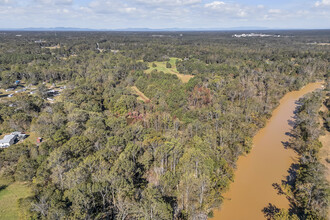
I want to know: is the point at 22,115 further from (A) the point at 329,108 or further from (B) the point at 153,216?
(A) the point at 329,108

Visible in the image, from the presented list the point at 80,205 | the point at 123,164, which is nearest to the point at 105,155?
the point at 123,164

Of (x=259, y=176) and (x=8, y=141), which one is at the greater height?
(x=8, y=141)

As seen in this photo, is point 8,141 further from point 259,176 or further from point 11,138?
point 259,176

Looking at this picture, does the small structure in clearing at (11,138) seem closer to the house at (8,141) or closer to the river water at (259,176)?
the house at (8,141)

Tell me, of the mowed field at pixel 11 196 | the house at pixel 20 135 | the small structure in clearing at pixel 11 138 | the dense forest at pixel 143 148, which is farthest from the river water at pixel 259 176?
the house at pixel 20 135

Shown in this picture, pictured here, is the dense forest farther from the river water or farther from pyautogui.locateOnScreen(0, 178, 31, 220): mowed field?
the river water

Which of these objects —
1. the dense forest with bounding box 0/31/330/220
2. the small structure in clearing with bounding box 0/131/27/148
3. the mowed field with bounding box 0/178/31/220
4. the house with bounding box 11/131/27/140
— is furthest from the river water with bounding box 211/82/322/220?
the house with bounding box 11/131/27/140

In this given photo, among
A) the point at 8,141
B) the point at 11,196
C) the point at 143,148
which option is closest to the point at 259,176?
the point at 143,148
